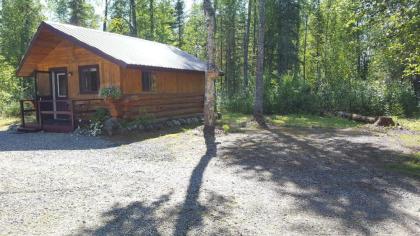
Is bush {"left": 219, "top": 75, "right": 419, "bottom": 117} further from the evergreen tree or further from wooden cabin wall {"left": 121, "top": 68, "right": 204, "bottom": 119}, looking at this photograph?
the evergreen tree

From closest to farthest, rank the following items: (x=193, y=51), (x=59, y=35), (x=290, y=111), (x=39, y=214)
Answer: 1. (x=39, y=214)
2. (x=59, y=35)
3. (x=290, y=111)
4. (x=193, y=51)

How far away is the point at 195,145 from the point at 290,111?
10.8 metres

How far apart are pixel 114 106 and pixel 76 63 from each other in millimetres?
2888

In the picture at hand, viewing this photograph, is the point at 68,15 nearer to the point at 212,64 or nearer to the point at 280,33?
the point at 280,33

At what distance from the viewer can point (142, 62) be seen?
11953mm

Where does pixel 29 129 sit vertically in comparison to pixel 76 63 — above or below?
below

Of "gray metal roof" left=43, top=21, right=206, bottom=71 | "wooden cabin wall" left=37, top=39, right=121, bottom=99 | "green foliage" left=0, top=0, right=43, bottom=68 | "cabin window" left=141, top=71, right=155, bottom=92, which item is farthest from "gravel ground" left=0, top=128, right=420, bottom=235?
"green foliage" left=0, top=0, right=43, bottom=68

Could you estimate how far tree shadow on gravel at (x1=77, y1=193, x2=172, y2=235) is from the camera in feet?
12.6

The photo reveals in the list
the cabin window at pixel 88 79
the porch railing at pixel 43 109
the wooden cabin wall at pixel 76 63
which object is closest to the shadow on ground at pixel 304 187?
the wooden cabin wall at pixel 76 63

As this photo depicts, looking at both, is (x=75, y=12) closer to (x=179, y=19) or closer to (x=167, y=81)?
(x=179, y=19)

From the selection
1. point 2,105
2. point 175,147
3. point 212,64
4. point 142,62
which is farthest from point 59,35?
point 2,105

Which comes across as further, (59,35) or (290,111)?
(290,111)

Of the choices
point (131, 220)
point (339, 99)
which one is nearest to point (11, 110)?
point (131, 220)

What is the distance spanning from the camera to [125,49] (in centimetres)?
1323
